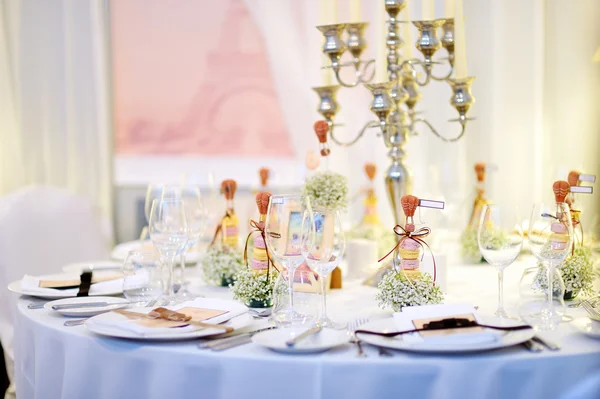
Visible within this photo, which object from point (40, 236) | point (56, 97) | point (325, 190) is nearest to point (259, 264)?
point (325, 190)

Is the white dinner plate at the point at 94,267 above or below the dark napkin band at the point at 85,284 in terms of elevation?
below

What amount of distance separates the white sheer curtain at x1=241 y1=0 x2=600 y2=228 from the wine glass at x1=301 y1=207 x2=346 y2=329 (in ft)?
5.91

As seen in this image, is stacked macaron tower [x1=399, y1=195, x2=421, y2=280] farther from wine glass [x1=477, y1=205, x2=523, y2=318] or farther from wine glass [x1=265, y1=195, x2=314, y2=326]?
wine glass [x1=265, y1=195, x2=314, y2=326]

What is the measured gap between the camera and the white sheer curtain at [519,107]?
3430 mm

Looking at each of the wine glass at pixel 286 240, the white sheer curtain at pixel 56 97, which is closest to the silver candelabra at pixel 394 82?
the wine glass at pixel 286 240

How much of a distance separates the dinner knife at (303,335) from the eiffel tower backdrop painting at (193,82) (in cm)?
347

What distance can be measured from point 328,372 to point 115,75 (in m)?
4.06

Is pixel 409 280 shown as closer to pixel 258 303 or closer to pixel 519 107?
pixel 258 303

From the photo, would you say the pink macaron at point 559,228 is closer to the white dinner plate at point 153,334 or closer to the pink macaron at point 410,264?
the pink macaron at point 410,264

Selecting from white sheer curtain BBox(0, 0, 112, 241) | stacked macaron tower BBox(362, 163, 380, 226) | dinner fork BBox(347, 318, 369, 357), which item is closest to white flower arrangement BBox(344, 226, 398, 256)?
stacked macaron tower BBox(362, 163, 380, 226)

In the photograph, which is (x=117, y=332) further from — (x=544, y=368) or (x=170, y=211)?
(x=544, y=368)

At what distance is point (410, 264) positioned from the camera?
1.71 meters

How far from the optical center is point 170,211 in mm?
1857

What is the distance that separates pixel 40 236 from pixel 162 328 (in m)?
1.72
